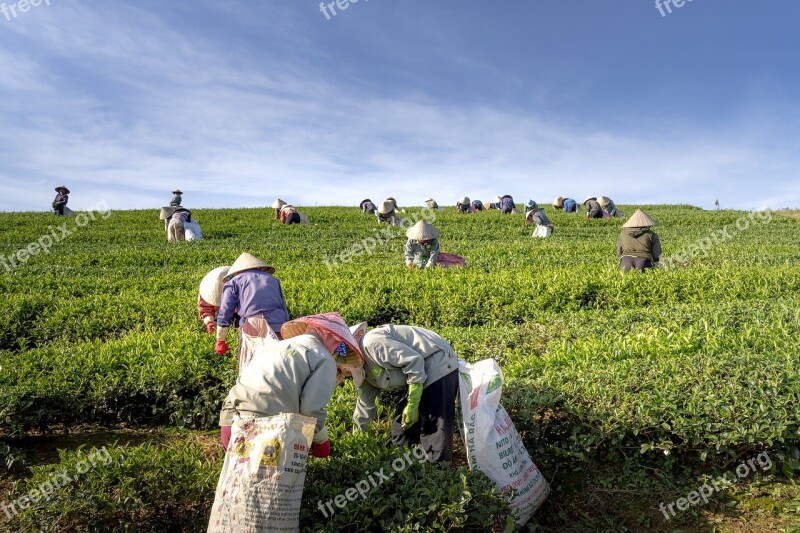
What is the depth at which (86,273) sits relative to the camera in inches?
482

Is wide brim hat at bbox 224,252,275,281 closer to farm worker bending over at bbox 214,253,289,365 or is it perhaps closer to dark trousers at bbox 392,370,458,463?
farm worker bending over at bbox 214,253,289,365

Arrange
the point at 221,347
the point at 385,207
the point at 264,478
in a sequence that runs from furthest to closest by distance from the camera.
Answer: the point at 385,207
the point at 221,347
the point at 264,478

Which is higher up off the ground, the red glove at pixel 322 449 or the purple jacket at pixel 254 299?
the purple jacket at pixel 254 299

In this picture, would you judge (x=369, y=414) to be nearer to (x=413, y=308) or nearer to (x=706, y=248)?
(x=413, y=308)

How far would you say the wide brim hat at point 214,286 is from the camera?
19.7ft

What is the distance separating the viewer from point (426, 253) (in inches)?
448

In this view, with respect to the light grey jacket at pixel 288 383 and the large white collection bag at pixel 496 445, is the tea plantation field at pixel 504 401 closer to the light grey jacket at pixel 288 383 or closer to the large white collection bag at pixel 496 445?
the large white collection bag at pixel 496 445

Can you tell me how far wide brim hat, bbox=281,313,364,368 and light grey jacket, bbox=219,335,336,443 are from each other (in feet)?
0.81

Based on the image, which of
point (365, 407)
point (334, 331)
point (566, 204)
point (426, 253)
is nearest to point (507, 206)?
point (566, 204)

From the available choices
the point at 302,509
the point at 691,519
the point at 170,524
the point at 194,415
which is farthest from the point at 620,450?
the point at 194,415

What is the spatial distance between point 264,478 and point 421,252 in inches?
343

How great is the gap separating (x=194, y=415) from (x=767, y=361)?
17.5 ft

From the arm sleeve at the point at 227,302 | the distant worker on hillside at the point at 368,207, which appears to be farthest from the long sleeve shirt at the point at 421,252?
the distant worker on hillside at the point at 368,207

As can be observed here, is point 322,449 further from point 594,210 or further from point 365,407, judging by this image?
point 594,210
